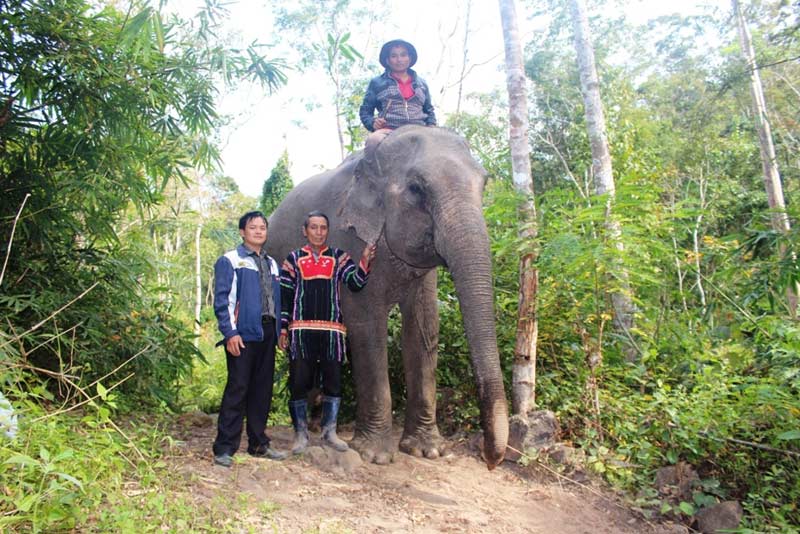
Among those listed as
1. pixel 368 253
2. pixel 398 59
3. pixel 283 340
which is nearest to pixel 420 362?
pixel 368 253

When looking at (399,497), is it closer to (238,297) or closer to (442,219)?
(238,297)

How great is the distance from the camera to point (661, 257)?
220 inches

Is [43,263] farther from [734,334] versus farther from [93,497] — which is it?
[734,334]

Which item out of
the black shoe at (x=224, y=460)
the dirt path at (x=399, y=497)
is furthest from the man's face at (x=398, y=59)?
the black shoe at (x=224, y=460)

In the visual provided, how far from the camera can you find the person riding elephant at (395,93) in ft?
18.0

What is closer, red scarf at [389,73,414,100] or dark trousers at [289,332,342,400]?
dark trousers at [289,332,342,400]

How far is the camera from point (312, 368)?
4957 millimetres

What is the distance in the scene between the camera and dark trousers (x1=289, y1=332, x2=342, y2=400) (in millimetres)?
4871

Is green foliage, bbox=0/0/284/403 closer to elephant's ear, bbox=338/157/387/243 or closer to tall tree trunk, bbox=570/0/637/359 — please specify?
elephant's ear, bbox=338/157/387/243

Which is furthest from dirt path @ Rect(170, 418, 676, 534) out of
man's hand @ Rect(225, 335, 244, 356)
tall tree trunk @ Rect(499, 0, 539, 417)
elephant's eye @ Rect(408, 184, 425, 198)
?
elephant's eye @ Rect(408, 184, 425, 198)

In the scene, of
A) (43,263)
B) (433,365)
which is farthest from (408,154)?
(43,263)

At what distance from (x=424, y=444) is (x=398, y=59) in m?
3.28

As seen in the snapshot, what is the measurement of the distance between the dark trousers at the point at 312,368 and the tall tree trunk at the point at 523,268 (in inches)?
60.0

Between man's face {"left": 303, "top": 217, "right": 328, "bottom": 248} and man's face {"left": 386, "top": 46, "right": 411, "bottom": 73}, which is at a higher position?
man's face {"left": 386, "top": 46, "right": 411, "bottom": 73}
